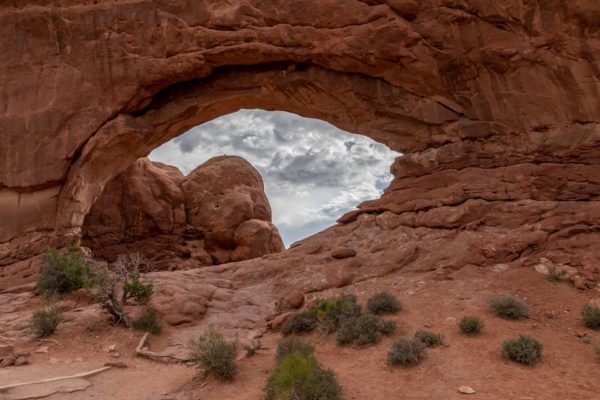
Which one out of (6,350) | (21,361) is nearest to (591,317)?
(21,361)

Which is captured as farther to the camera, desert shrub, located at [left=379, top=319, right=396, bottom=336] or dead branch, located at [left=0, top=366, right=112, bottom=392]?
desert shrub, located at [left=379, top=319, right=396, bottom=336]

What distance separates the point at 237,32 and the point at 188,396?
461 inches

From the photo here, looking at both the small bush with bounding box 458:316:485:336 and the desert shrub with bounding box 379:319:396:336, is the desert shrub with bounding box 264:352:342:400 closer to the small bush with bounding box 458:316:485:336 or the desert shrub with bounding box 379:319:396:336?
the desert shrub with bounding box 379:319:396:336

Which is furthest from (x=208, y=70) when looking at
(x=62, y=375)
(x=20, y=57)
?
(x=62, y=375)

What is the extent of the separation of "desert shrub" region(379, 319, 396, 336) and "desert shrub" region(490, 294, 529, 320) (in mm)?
2159

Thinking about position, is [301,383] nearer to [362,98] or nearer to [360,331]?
[360,331]

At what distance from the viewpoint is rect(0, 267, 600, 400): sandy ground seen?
6.52 m

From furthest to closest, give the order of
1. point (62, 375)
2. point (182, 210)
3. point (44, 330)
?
point (182, 210)
point (44, 330)
point (62, 375)

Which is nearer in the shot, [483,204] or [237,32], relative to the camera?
[483,204]

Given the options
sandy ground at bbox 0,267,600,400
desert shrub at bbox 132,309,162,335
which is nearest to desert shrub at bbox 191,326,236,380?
sandy ground at bbox 0,267,600,400

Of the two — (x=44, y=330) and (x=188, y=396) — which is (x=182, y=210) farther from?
(x=188, y=396)

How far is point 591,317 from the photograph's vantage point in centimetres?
834

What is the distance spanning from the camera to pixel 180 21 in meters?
15.0

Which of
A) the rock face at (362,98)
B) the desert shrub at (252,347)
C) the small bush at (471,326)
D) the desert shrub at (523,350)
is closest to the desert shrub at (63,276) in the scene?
the rock face at (362,98)
